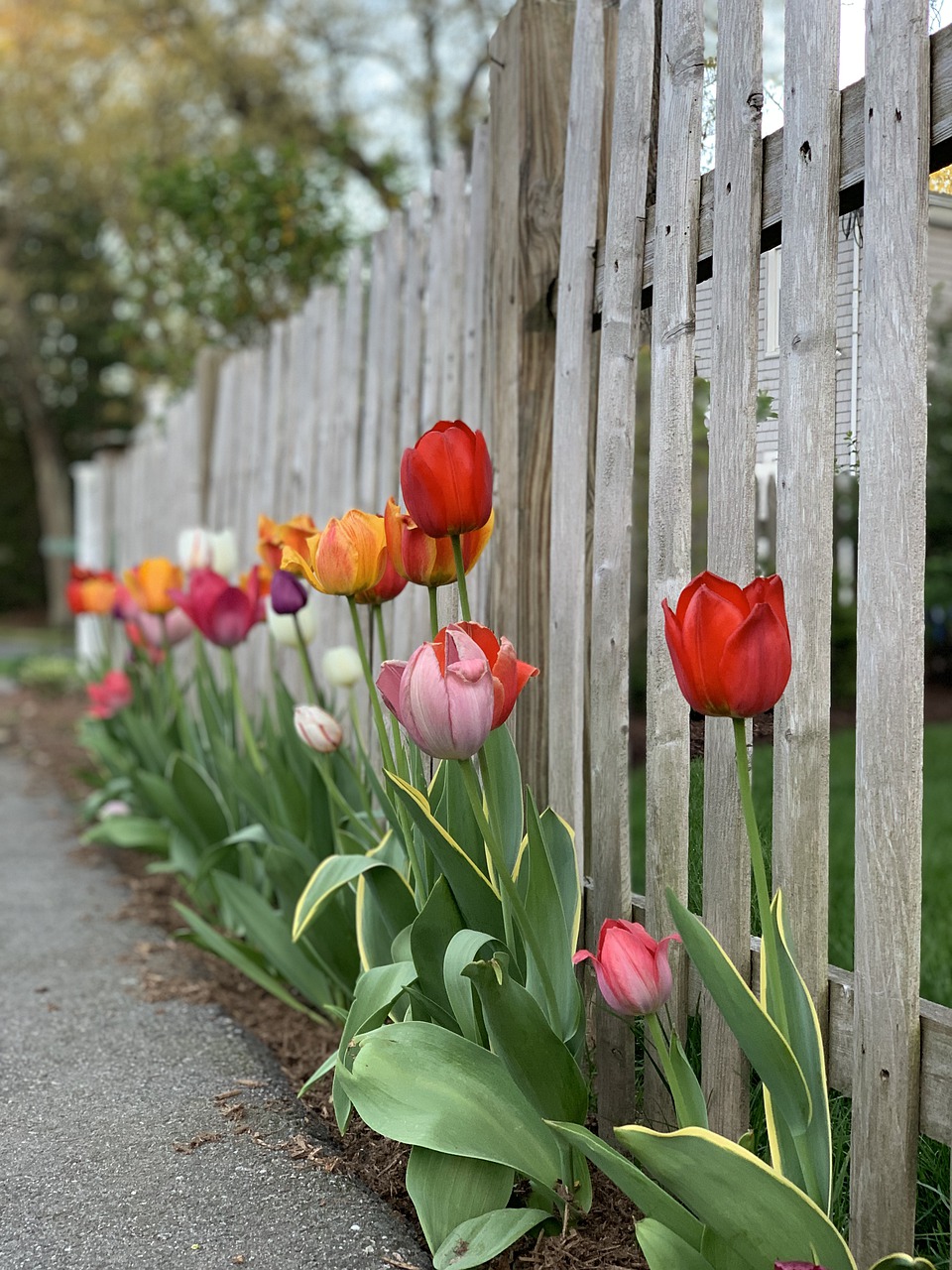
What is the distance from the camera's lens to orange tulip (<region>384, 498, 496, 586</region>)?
1.78m

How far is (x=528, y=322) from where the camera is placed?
2.31 metres

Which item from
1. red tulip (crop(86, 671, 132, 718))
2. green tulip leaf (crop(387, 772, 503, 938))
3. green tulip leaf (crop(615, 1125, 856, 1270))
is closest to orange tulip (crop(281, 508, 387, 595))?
green tulip leaf (crop(387, 772, 503, 938))

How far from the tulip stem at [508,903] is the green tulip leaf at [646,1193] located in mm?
233

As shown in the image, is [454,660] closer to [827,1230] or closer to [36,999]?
[827,1230]

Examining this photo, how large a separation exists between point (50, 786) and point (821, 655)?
15.5ft

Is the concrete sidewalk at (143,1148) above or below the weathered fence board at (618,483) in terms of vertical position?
below

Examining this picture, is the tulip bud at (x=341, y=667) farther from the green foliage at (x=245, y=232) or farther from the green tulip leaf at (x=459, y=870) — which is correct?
the green foliage at (x=245, y=232)

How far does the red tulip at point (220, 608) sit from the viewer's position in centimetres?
281

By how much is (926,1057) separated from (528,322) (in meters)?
1.48

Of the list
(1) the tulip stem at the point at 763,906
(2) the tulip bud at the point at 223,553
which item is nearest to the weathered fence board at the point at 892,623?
Result: (1) the tulip stem at the point at 763,906

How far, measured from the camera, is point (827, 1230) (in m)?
1.34

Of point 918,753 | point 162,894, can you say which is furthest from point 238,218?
point 918,753

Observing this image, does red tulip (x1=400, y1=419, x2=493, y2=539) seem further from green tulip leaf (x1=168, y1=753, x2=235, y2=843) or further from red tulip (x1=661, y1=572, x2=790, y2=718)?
green tulip leaf (x1=168, y1=753, x2=235, y2=843)

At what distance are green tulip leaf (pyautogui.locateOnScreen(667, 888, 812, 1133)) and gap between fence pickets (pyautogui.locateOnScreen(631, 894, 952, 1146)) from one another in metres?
0.15
